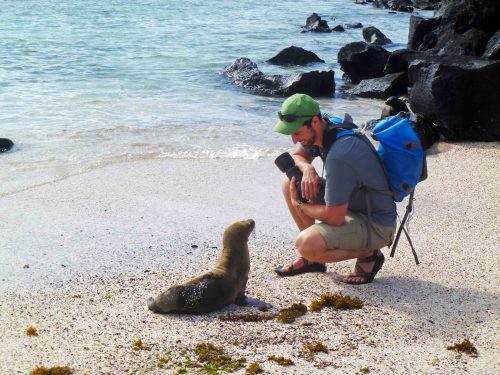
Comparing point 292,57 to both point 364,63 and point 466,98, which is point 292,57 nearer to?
point 364,63

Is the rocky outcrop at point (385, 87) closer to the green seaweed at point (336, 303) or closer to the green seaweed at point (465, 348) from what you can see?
the green seaweed at point (336, 303)

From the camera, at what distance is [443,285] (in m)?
5.31

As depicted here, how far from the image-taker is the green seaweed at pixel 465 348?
4.33m

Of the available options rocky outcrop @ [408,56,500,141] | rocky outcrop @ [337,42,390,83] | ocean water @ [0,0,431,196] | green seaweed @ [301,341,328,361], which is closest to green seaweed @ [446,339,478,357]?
green seaweed @ [301,341,328,361]

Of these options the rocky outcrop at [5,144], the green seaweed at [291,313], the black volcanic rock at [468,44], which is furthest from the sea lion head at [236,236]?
the black volcanic rock at [468,44]

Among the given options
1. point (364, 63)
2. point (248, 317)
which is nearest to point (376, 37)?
point (364, 63)

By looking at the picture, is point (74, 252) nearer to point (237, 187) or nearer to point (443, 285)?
point (237, 187)

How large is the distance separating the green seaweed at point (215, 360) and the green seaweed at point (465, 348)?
1.25 meters

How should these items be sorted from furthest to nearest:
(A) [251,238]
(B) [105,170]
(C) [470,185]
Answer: (B) [105,170]
(C) [470,185]
(A) [251,238]

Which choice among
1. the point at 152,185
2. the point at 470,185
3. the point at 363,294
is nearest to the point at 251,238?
the point at 363,294

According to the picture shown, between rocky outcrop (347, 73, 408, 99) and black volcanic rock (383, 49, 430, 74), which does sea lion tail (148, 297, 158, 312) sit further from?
black volcanic rock (383, 49, 430, 74)

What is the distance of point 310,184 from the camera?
202 inches

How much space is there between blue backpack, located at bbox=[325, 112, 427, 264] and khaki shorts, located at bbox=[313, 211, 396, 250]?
24cm

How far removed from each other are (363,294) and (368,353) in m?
0.85
